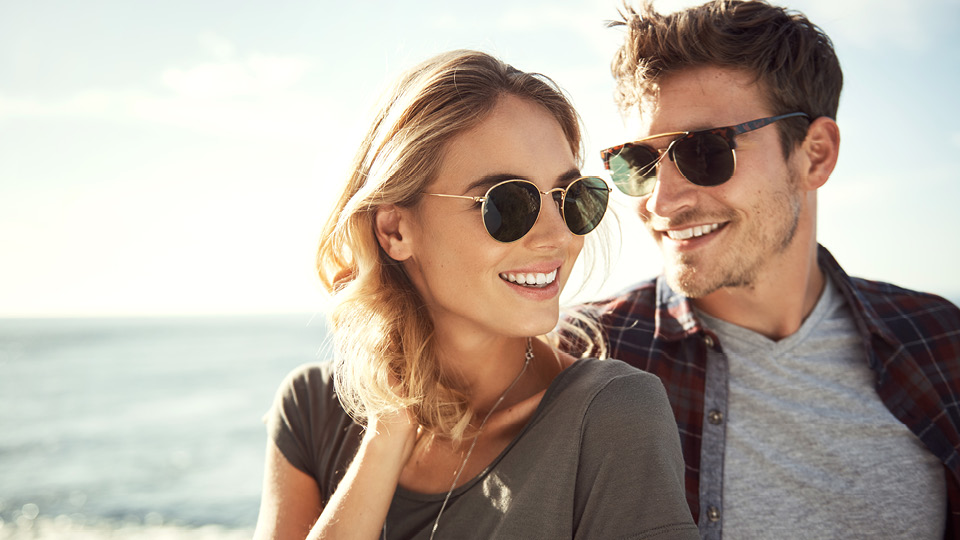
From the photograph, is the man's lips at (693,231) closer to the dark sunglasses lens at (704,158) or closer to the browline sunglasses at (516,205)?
the dark sunglasses lens at (704,158)

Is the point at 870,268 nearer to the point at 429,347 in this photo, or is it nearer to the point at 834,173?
the point at 834,173

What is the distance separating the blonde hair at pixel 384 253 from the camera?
82.7 inches

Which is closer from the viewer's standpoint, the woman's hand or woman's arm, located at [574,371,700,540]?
woman's arm, located at [574,371,700,540]

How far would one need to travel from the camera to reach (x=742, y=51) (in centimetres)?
290

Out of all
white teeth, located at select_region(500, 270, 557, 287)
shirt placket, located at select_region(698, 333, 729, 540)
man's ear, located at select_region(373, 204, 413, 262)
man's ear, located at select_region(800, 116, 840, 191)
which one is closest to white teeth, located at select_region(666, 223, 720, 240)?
shirt placket, located at select_region(698, 333, 729, 540)

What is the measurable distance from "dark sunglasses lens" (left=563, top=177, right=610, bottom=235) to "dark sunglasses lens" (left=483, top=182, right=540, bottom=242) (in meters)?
0.16

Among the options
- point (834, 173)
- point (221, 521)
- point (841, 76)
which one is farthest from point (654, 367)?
point (221, 521)

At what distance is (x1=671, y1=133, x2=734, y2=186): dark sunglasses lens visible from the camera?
281cm

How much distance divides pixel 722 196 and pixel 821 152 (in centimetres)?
72

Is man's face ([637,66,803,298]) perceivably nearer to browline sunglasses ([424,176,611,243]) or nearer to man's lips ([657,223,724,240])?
man's lips ([657,223,724,240])

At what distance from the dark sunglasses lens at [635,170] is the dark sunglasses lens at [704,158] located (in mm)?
130

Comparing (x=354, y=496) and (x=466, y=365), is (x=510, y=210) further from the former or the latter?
(x=354, y=496)

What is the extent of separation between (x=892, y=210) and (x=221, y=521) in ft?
61.0

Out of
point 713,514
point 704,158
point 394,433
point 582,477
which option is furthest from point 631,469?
point 704,158
